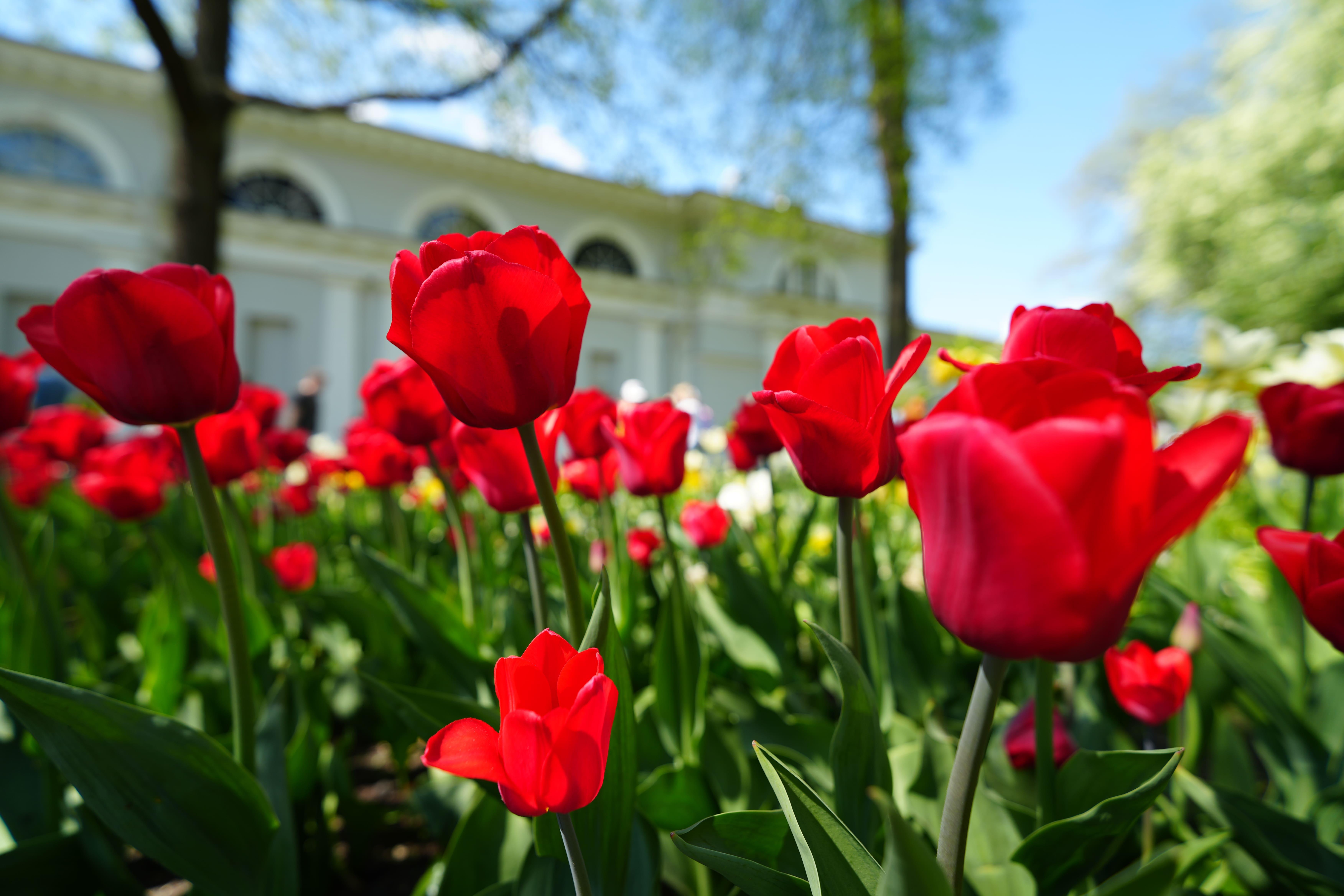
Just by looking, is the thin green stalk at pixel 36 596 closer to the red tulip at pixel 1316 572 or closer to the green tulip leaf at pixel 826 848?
the green tulip leaf at pixel 826 848

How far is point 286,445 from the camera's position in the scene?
1.70 m

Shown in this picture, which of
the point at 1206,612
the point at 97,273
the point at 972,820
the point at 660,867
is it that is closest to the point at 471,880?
the point at 660,867

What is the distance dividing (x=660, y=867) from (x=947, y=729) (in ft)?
1.77

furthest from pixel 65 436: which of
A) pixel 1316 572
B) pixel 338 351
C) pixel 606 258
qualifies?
pixel 606 258

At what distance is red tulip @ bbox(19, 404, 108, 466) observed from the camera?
73.2 inches

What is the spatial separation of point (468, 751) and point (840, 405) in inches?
12.2

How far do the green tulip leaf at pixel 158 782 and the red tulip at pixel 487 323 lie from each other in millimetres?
351

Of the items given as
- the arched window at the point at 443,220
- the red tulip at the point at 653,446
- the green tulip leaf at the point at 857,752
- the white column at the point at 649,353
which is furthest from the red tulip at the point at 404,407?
the white column at the point at 649,353

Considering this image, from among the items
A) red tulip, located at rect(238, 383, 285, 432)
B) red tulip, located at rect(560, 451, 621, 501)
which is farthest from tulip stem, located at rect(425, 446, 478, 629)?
red tulip, located at rect(238, 383, 285, 432)

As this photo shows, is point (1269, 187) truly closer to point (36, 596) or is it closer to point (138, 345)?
point (138, 345)

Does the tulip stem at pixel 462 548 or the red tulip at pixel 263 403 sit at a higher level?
the red tulip at pixel 263 403

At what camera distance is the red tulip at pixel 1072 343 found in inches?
14.4

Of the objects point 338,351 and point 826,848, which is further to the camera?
point 338,351

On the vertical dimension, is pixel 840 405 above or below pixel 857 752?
above
